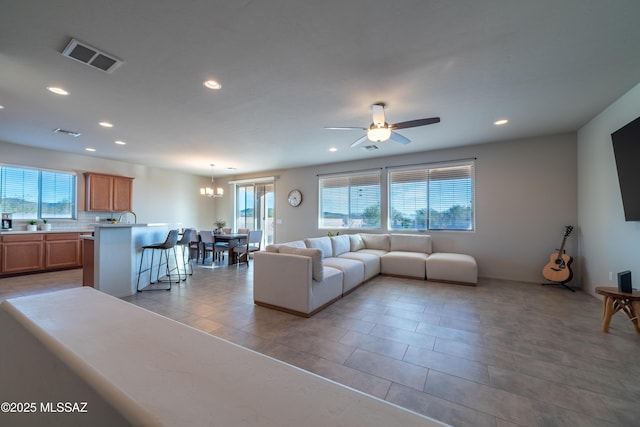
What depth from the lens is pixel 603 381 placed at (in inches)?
74.1

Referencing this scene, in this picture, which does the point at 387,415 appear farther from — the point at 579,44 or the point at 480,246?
the point at 480,246

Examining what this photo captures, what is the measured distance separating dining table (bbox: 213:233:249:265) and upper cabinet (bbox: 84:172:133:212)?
9.61 ft

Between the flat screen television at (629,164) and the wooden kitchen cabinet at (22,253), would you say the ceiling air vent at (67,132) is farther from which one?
the flat screen television at (629,164)

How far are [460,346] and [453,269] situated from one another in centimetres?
247

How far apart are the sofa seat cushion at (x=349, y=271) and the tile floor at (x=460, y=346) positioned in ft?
0.71

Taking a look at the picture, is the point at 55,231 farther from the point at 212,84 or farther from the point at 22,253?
the point at 212,84

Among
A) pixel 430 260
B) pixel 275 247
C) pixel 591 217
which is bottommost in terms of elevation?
pixel 430 260

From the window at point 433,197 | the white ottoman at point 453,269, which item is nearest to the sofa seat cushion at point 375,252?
the window at point 433,197

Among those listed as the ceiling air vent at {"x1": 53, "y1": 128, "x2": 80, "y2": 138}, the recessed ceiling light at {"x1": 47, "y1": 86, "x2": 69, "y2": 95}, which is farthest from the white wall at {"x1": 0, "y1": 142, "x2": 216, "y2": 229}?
the recessed ceiling light at {"x1": 47, "y1": 86, "x2": 69, "y2": 95}

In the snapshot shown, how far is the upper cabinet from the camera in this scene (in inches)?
239

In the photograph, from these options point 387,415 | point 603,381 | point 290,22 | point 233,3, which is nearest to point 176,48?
point 233,3

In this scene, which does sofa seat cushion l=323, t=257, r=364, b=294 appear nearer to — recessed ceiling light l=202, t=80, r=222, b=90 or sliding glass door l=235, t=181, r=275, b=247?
recessed ceiling light l=202, t=80, r=222, b=90

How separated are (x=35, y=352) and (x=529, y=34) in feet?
11.6

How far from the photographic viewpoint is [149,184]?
7383 mm
